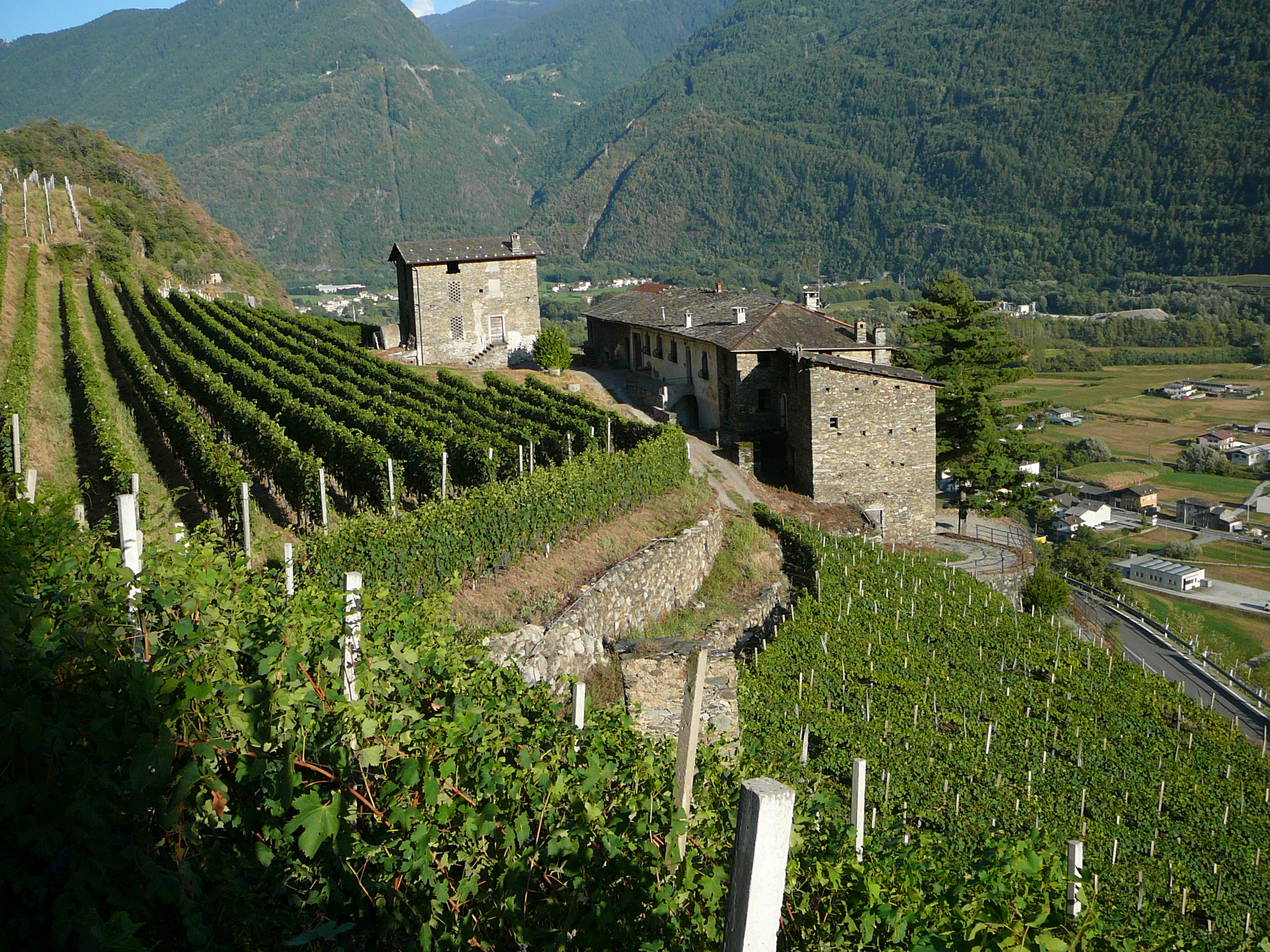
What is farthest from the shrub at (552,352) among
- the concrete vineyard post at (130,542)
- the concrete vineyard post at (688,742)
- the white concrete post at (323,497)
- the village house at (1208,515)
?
the village house at (1208,515)

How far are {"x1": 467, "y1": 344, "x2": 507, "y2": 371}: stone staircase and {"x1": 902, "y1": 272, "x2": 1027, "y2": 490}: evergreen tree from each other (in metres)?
15.0

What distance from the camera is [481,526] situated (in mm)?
15203

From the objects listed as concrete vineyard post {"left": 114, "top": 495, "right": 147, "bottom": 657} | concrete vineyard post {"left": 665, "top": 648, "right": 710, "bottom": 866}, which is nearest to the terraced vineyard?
concrete vineyard post {"left": 665, "top": 648, "right": 710, "bottom": 866}

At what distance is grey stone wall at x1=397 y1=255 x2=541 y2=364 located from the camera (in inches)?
1581

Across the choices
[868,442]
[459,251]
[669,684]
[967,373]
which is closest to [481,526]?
[669,684]

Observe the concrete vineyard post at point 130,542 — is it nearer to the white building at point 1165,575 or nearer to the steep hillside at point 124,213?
the steep hillside at point 124,213

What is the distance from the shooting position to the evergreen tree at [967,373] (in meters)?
34.4

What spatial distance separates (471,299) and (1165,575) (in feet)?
135

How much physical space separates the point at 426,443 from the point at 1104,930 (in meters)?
16.5

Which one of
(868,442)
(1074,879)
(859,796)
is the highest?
(1074,879)

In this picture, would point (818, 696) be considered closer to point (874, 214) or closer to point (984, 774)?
point (984, 774)

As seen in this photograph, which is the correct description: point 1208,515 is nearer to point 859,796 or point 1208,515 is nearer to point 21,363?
point 21,363

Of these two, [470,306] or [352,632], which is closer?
[352,632]

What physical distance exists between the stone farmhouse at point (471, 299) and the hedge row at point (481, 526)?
20.3 meters
